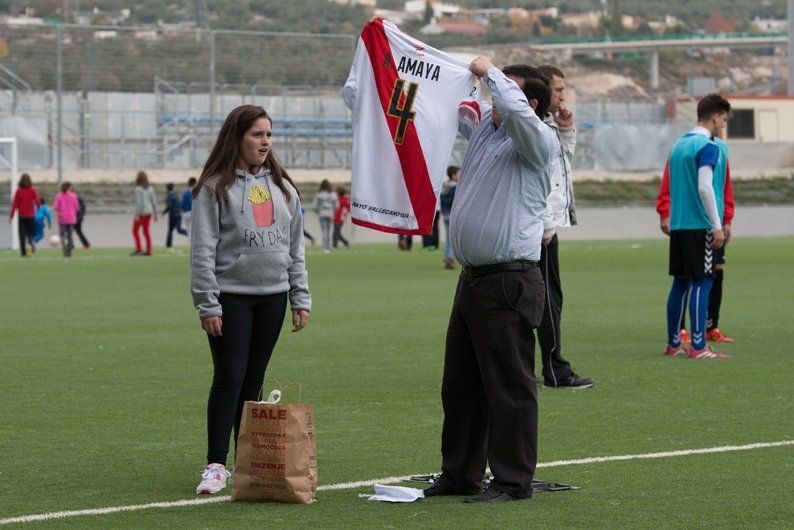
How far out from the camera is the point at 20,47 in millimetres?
54094

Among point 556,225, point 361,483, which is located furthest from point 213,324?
point 556,225

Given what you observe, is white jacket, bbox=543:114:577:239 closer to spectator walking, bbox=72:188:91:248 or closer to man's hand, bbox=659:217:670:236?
man's hand, bbox=659:217:670:236

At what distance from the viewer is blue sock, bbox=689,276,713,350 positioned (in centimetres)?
1244

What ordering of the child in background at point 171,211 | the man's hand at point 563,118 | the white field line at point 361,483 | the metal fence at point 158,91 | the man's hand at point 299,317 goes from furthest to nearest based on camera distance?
the metal fence at point 158,91 < the child in background at point 171,211 < the man's hand at point 563,118 < the man's hand at point 299,317 < the white field line at point 361,483

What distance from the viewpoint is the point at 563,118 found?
1032cm

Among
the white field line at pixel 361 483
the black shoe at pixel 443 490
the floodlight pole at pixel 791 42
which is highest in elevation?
the floodlight pole at pixel 791 42

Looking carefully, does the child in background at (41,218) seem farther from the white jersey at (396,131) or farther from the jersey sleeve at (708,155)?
the white jersey at (396,131)

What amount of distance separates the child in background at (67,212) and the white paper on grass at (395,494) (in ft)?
94.8

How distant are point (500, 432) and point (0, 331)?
9.81m

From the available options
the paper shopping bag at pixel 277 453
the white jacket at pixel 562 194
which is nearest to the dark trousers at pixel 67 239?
the white jacket at pixel 562 194

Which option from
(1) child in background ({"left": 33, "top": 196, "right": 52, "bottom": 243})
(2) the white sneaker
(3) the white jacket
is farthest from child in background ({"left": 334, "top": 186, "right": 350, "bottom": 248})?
(2) the white sneaker

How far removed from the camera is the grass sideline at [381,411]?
674 cm

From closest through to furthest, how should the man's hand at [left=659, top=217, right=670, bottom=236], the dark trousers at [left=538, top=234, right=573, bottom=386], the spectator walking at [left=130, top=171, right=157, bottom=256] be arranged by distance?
the dark trousers at [left=538, top=234, right=573, bottom=386] < the man's hand at [left=659, top=217, right=670, bottom=236] < the spectator walking at [left=130, top=171, right=157, bottom=256]

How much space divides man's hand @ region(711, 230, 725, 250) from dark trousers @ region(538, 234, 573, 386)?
6.14 ft
